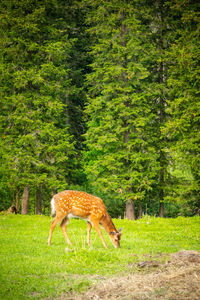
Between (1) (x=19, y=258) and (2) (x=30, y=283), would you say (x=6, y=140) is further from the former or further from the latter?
(2) (x=30, y=283)

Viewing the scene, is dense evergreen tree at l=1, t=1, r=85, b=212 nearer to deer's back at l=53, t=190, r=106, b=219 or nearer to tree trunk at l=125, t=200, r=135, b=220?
tree trunk at l=125, t=200, r=135, b=220

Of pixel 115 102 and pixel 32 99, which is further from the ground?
pixel 32 99

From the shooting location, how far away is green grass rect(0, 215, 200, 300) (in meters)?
6.06

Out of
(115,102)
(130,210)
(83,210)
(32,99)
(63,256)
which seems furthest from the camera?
(32,99)

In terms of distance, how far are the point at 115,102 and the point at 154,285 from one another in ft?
39.8

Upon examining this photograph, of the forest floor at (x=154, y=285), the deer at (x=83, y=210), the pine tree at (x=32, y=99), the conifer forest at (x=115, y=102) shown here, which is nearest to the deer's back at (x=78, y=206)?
the deer at (x=83, y=210)

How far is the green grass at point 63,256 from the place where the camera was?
239 inches

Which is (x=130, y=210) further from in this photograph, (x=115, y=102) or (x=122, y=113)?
(x=115, y=102)

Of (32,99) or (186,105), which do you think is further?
(32,99)

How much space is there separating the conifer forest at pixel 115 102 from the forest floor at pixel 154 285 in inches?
375

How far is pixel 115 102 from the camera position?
55.8ft

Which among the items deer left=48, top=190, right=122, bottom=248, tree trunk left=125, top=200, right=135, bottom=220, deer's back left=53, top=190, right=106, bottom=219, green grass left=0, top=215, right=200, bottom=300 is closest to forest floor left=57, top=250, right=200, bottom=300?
green grass left=0, top=215, right=200, bottom=300

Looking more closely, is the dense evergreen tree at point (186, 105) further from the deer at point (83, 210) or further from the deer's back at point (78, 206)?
the deer's back at point (78, 206)

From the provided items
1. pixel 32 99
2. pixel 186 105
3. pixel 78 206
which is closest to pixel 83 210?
pixel 78 206
